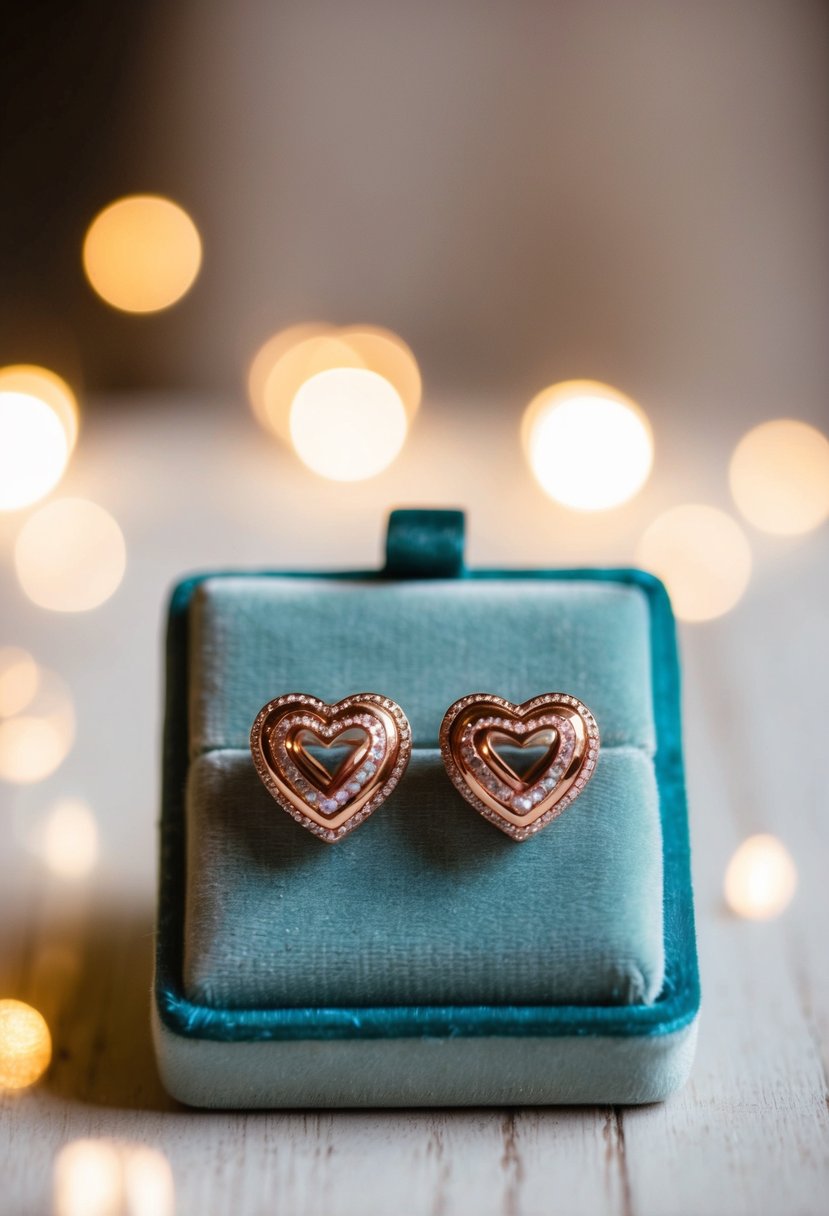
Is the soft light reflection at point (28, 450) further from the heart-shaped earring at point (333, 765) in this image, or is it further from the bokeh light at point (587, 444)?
the heart-shaped earring at point (333, 765)

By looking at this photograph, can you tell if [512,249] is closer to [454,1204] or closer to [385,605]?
[385,605]

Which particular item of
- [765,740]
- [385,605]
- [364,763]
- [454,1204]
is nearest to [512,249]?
[765,740]

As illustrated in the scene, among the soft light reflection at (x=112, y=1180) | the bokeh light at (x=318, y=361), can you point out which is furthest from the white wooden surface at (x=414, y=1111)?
the bokeh light at (x=318, y=361)

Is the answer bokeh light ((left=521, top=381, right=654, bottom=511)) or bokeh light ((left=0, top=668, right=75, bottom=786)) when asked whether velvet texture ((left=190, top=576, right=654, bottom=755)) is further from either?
bokeh light ((left=521, top=381, right=654, bottom=511))

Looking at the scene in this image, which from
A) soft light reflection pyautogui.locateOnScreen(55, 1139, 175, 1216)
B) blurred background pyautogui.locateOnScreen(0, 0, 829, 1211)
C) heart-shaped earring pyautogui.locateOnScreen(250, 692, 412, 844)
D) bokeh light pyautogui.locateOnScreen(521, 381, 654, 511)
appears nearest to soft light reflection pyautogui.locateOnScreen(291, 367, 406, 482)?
blurred background pyautogui.locateOnScreen(0, 0, 829, 1211)

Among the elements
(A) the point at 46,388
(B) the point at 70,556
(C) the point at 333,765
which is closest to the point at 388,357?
(A) the point at 46,388

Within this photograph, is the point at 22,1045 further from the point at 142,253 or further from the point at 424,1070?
the point at 142,253
